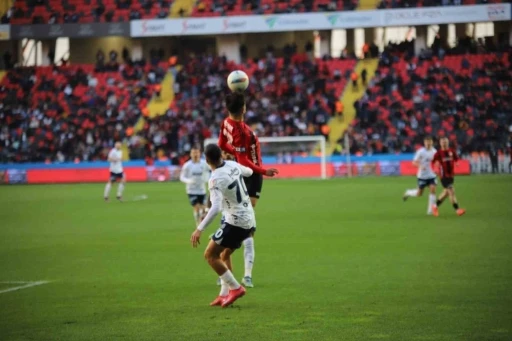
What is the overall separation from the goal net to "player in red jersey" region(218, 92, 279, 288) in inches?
1431

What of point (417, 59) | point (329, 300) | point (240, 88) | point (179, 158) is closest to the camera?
point (329, 300)

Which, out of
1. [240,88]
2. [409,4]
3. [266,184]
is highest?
[409,4]

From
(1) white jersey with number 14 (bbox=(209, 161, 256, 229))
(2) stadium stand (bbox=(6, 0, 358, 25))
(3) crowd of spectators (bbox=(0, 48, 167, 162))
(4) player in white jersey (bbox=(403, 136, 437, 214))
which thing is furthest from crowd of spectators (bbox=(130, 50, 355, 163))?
(1) white jersey with number 14 (bbox=(209, 161, 256, 229))

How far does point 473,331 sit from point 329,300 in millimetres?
2511

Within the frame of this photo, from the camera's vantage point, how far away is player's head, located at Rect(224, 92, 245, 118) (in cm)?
1185

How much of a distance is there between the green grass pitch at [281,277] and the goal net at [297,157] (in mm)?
21055

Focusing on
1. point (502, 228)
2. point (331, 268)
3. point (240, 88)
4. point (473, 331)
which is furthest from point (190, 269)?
point (502, 228)

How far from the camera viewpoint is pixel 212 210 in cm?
1024

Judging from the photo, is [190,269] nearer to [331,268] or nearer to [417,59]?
[331,268]

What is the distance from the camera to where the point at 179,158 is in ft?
167

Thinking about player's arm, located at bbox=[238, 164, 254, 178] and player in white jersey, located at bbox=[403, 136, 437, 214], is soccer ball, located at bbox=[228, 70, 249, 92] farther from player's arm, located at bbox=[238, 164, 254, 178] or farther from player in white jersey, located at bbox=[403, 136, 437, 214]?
player in white jersey, located at bbox=[403, 136, 437, 214]

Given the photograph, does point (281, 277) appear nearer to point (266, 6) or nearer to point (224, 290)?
point (224, 290)

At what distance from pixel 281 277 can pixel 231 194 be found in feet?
10.2

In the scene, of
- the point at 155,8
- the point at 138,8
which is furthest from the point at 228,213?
the point at 138,8
